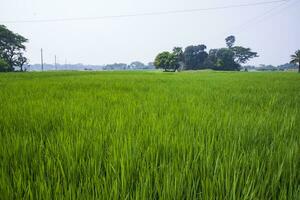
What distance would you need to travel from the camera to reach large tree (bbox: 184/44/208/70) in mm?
66750

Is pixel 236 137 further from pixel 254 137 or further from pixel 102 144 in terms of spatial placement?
pixel 102 144

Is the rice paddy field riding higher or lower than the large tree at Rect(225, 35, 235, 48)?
lower

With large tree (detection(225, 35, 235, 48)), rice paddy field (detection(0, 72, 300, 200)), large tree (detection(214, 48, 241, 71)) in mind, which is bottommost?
rice paddy field (detection(0, 72, 300, 200))

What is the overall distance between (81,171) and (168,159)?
45 centimetres

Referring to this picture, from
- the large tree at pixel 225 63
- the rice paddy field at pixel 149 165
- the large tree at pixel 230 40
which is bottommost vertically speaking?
the rice paddy field at pixel 149 165

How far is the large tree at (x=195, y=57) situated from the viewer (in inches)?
2628

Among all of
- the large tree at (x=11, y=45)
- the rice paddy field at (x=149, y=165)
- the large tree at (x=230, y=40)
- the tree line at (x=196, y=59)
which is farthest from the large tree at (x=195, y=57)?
the rice paddy field at (x=149, y=165)

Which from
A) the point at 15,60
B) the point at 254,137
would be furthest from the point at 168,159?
the point at 15,60

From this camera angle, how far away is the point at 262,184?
93cm

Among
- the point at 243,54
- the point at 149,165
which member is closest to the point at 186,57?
the point at 243,54

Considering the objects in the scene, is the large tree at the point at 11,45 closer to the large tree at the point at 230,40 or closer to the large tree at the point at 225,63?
the large tree at the point at 225,63

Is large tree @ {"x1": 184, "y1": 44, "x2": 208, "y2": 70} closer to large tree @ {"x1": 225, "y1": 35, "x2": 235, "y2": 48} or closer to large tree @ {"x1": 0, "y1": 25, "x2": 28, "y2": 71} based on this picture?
large tree @ {"x1": 225, "y1": 35, "x2": 235, "y2": 48}

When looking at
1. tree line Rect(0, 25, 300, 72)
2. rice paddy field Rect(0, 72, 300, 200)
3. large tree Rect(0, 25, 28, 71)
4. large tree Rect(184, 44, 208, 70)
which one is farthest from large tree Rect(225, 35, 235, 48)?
rice paddy field Rect(0, 72, 300, 200)

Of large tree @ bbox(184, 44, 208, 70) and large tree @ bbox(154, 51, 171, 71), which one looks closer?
large tree @ bbox(154, 51, 171, 71)
